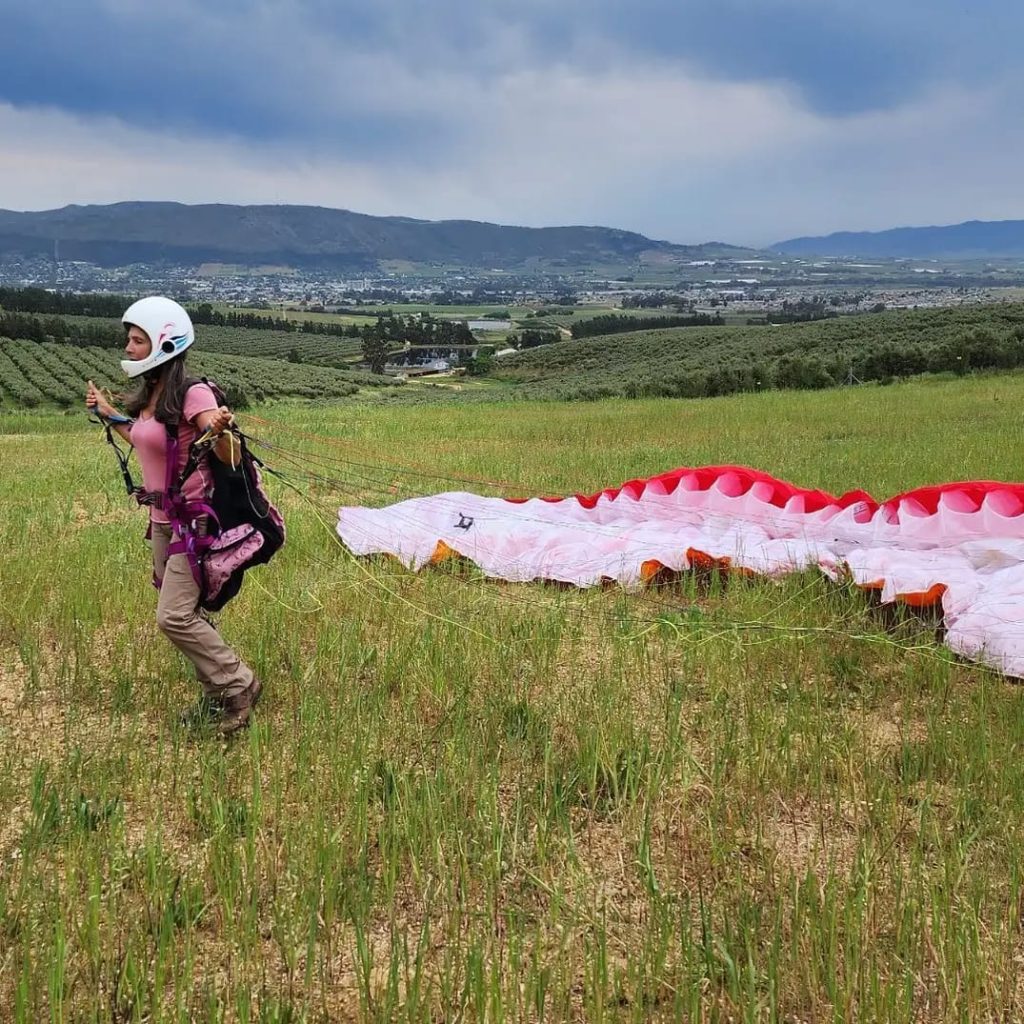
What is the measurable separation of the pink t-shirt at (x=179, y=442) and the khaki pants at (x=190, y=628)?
8.2 inches

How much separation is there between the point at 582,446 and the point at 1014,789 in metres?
12.9

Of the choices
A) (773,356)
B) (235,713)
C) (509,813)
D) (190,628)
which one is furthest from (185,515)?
(773,356)

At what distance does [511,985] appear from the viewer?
91.7 inches

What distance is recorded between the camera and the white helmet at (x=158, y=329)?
3.79 m

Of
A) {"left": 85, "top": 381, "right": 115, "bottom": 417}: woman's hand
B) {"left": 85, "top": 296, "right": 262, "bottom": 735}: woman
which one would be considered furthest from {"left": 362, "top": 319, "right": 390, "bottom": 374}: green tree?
{"left": 85, "top": 296, "right": 262, "bottom": 735}: woman

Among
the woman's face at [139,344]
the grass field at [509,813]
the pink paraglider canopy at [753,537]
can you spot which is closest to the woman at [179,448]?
the woman's face at [139,344]

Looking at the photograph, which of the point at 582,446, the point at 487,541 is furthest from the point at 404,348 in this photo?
the point at 487,541

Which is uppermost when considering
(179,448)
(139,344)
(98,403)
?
(139,344)

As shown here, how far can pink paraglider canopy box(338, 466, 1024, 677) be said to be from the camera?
201 inches

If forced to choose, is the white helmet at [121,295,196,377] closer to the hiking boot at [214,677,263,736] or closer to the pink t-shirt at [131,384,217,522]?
the pink t-shirt at [131,384,217,522]

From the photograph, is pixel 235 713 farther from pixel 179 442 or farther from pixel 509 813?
pixel 509 813

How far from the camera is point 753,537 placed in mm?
6758

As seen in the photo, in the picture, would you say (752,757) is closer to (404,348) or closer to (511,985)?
(511,985)

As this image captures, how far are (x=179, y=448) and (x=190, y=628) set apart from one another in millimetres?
802
